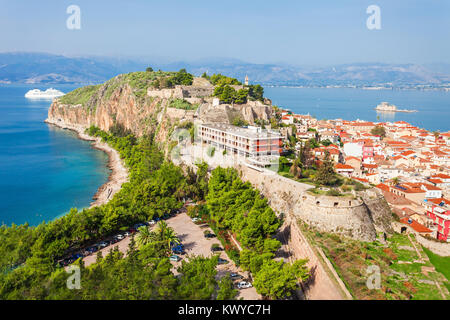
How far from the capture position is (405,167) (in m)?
33.6

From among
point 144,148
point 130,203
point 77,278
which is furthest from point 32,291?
point 144,148

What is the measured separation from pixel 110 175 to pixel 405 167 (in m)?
31.0

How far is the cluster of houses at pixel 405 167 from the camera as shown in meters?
22.2

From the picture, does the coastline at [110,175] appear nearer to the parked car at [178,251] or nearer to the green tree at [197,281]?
the parked car at [178,251]

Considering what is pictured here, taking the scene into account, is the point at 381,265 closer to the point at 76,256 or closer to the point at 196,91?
the point at 76,256

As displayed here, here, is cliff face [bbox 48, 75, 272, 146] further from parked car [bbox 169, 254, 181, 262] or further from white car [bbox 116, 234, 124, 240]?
parked car [bbox 169, 254, 181, 262]

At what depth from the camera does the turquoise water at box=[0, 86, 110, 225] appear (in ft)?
91.7

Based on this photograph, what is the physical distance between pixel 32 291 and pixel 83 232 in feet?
23.6

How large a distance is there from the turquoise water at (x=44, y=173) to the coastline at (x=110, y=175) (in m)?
0.73

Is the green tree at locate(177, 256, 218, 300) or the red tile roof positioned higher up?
the green tree at locate(177, 256, 218, 300)

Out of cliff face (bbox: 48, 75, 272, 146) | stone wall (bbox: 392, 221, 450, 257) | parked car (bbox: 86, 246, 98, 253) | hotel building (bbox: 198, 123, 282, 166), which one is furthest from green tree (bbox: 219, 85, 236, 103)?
stone wall (bbox: 392, 221, 450, 257)

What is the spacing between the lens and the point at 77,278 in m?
12.9

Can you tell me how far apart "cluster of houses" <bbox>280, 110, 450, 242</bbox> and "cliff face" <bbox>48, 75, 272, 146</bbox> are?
6.84 meters

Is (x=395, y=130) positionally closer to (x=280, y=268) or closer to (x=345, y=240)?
(x=345, y=240)
